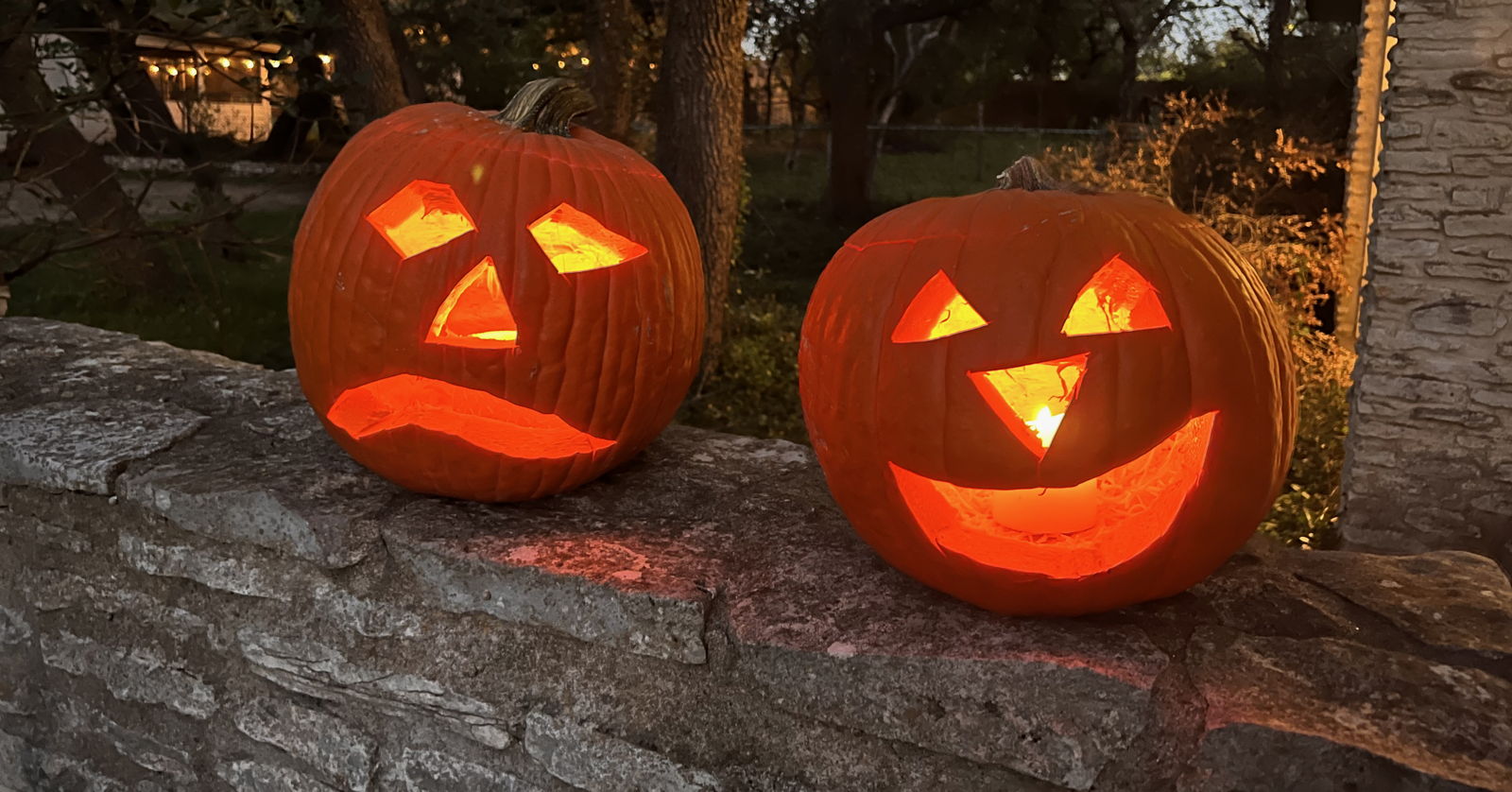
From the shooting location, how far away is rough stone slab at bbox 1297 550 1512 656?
1.44m

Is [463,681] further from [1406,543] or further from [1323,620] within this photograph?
[1406,543]

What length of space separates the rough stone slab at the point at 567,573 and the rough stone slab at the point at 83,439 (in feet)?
2.35

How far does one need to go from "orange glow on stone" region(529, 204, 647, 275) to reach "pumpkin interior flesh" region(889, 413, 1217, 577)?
0.67m

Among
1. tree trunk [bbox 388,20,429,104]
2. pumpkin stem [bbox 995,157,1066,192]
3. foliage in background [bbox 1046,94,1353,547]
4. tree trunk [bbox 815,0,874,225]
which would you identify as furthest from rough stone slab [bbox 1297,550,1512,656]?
tree trunk [bbox 815,0,874,225]

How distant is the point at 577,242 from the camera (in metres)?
1.74

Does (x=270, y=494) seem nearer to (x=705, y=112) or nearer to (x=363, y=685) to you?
(x=363, y=685)

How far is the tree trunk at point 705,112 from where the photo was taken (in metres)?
6.18

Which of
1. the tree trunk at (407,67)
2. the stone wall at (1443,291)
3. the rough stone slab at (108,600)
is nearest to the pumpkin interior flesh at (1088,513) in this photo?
the rough stone slab at (108,600)

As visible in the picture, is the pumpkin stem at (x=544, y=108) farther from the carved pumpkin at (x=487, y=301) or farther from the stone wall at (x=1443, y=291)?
the stone wall at (x=1443, y=291)

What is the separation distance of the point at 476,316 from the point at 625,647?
24.1 inches

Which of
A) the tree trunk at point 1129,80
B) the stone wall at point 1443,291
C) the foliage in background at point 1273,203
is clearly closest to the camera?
the stone wall at point 1443,291

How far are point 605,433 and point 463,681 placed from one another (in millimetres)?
492

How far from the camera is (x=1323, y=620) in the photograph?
4.88 ft

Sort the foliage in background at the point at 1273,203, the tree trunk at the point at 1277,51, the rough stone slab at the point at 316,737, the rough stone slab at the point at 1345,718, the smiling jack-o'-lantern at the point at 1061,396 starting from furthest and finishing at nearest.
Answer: the tree trunk at the point at 1277,51 < the foliage in background at the point at 1273,203 < the rough stone slab at the point at 316,737 < the smiling jack-o'-lantern at the point at 1061,396 < the rough stone slab at the point at 1345,718
